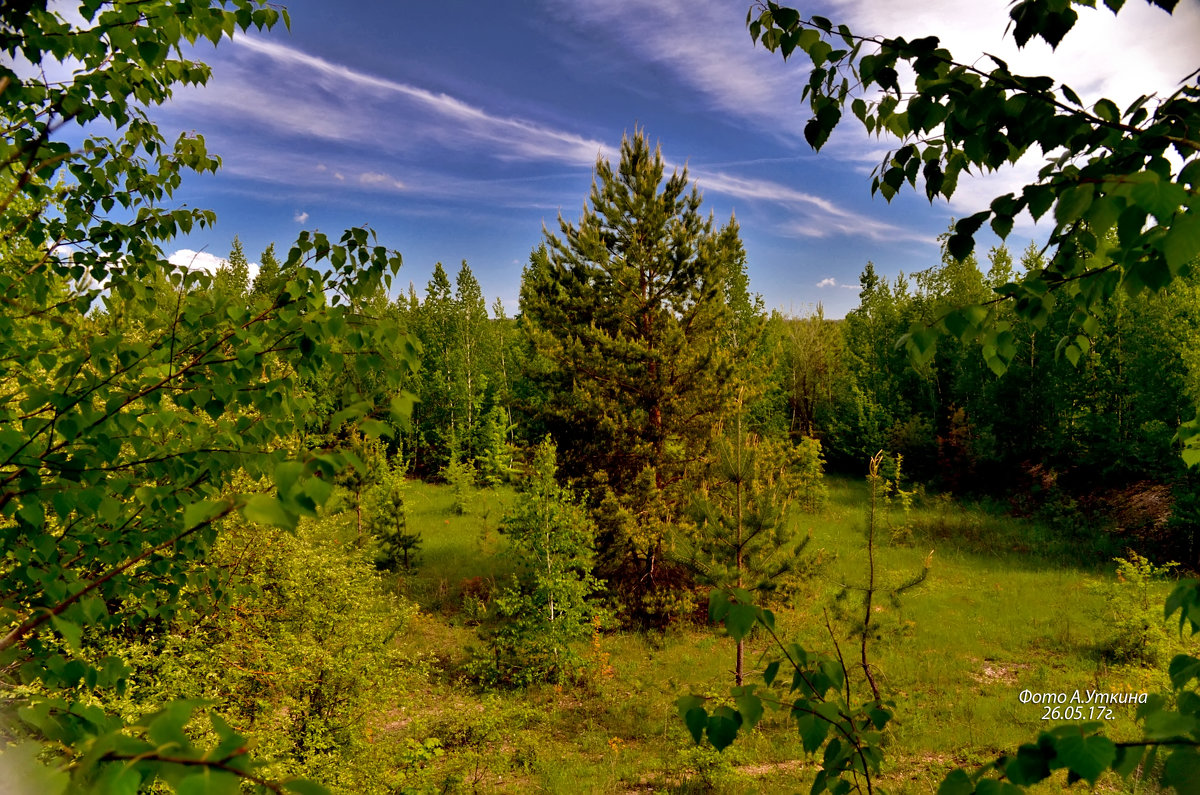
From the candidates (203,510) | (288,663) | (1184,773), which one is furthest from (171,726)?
(288,663)

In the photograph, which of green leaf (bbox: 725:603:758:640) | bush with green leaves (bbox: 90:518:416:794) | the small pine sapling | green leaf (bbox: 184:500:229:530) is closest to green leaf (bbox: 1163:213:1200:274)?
green leaf (bbox: 725:603:758:640)

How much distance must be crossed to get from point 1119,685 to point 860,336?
25.5 meters

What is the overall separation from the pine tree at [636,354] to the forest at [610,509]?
0.10m

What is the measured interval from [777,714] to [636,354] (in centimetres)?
809

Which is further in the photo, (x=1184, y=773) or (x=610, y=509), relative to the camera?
(x=610, y=509)

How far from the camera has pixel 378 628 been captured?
728cm

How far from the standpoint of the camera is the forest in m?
1.57

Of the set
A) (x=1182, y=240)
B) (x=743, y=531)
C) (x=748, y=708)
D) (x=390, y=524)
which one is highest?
(x=1182, y=240)

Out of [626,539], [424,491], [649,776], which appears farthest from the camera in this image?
[424,491]

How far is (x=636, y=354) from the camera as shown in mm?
13586

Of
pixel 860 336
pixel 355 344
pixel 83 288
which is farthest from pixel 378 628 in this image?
pixel 860 336

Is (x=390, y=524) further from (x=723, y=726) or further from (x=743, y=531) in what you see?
(x=723, y=726)

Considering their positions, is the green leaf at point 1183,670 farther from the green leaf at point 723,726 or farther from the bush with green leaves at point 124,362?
the bush with green leaves at point 124,362

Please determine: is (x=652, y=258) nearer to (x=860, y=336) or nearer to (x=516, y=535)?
(x=516, y=535)
